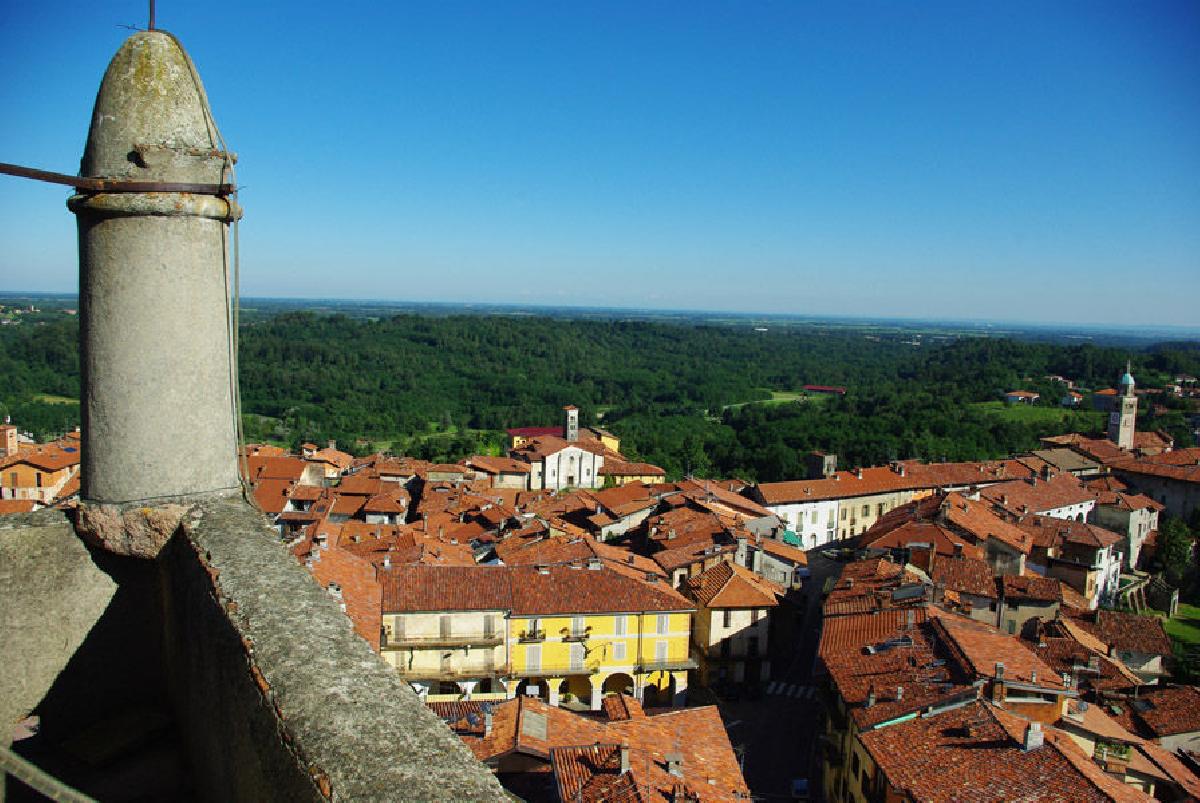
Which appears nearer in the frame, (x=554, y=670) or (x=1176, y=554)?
(x=554, y=670)

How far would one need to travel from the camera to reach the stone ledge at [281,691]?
2539mm

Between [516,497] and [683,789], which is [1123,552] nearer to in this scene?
[516,497]

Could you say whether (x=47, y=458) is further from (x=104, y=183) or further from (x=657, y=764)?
(x=104, y=183)

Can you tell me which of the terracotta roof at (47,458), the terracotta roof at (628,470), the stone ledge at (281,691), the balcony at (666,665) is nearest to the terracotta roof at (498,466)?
the terracotta roof at (628,470)

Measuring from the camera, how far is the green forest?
267 feet

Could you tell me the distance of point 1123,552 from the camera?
48719 mm

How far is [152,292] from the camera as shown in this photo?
166 inches

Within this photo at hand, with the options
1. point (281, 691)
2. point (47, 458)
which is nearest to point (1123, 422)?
point (47, 458)

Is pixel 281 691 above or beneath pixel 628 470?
above

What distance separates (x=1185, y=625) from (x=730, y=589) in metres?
27.3

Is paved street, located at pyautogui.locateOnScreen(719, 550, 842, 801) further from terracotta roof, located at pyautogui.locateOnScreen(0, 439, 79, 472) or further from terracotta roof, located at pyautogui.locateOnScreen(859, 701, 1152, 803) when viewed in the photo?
terracotta roof, located at pyautogui.locateOnScreen(0, 439, 79, 472)

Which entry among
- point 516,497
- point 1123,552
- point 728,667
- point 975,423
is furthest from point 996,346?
point 728,667

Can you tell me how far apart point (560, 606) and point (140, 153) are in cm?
2287

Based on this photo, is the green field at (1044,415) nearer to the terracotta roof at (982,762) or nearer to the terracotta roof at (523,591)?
the terracotta roof at (523,591)
